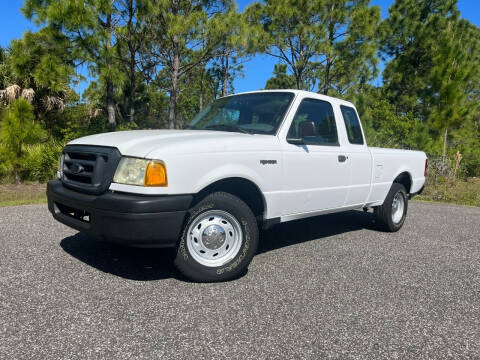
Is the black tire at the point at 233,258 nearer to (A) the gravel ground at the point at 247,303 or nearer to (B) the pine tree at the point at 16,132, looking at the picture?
(A) the gravel ground at the point at 247,303

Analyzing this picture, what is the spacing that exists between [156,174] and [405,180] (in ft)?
15.8

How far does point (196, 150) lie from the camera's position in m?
3.22

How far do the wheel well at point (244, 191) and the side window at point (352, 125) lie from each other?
6.25 ft

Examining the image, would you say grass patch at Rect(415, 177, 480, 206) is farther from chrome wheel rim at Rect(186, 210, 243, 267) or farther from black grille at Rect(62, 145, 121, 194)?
black grille at Rect(62, 145, 121, 194)

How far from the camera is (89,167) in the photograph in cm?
340

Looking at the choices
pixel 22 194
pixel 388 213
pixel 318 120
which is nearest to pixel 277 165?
pixel 318 120

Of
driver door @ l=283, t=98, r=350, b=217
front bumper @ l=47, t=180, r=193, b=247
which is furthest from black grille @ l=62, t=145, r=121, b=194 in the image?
driver door @ l=283, t=98, r=350, b=217

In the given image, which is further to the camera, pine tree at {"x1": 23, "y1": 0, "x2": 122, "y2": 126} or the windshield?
pine tree at {"x1": 23, "y1": 0, "x2": 122, "y2": 126}

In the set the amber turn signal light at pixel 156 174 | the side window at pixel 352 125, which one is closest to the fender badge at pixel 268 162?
the amber turn signal light at pixel 156 174

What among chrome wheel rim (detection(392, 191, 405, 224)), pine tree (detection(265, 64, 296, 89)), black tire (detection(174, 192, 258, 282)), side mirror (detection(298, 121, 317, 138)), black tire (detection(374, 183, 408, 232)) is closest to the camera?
black tire (detection(174, 192, 258, 282))

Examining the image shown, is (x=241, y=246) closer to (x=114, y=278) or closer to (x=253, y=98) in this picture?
(x=114, y=278)

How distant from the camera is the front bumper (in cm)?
294

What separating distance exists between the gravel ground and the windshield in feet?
4.97

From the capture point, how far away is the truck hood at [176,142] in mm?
3115
